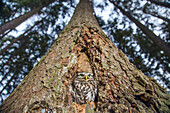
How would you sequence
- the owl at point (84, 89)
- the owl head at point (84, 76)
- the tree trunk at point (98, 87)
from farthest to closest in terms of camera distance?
the owl head at point (84, 76), the owl at point (84, 89), the tree trunk at point (98, 87)

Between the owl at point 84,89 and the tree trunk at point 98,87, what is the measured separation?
0.13 feet

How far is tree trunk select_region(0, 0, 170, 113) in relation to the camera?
754mm

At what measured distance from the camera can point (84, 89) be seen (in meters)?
0.95

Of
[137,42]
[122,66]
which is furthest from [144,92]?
[137,42]

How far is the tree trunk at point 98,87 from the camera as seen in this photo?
0.75m

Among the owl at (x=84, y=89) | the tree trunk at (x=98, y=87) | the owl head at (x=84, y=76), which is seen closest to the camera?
the tree trunk at (x=98, y=87)

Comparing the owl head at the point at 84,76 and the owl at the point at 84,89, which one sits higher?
the owl head at the point at 84,76

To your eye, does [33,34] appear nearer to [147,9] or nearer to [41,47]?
[41,47]

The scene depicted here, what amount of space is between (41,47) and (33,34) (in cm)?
88

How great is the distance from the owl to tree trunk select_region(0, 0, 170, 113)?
1.6 inches

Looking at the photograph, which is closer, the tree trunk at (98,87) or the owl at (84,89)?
the tree trunk at (98,87)

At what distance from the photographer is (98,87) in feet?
3.10

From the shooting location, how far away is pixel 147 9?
4574 millimetres

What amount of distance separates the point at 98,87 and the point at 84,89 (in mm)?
145
